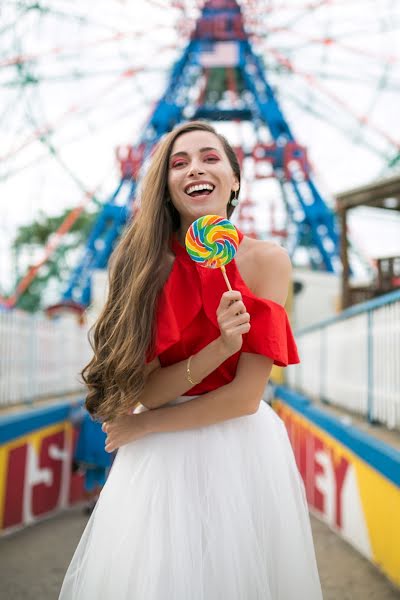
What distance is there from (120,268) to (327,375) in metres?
4.20

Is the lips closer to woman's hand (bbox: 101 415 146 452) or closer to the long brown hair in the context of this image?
the long brown hair

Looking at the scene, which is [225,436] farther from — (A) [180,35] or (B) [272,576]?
(A) [180,35]

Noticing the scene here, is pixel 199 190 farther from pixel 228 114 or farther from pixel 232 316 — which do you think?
pixel 228 114

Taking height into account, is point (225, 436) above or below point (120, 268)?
below

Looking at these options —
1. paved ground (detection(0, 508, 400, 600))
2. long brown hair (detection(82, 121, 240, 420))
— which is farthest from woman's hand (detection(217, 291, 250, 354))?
paved ground (detection(0, 508, 400, 600))

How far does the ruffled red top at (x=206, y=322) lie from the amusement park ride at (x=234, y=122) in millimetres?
12439

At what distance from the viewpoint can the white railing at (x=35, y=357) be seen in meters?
4.50

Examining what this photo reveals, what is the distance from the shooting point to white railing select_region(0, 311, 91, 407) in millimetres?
4500

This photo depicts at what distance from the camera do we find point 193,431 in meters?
1.38

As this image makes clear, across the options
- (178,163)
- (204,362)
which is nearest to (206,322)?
(204,362)

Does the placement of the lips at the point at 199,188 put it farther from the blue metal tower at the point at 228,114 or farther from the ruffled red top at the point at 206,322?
the blue metal tower at the point at 228,114

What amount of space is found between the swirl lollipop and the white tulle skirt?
342 millimetres

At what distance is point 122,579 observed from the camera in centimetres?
126

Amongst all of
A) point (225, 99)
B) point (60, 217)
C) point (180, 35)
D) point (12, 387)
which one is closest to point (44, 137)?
point (180, 35)
